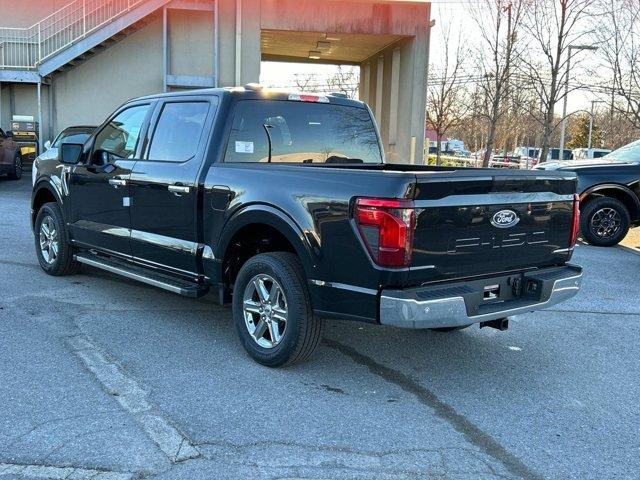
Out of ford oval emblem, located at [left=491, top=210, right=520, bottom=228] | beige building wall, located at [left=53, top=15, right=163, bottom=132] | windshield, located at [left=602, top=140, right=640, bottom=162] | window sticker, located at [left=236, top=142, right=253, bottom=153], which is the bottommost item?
ford oval emblem, located at [left=491, top=210, right=520, bottom=228]

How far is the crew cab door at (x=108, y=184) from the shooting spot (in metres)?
5.70

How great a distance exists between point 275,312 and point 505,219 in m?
1.66

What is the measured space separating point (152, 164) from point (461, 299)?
2917 mm

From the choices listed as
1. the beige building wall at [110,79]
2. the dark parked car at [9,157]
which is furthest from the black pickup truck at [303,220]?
the beige building wall at [110,79]

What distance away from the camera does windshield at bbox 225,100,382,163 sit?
4.99 m

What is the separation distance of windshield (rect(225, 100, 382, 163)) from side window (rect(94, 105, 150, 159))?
123 centimetres

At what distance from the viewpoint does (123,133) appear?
6008 millimetres

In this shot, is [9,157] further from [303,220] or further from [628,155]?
[303,220]

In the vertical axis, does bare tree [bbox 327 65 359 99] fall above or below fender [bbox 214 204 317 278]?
above

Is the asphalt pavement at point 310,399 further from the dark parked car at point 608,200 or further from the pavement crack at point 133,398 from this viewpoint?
the dark parked car at point 608,200

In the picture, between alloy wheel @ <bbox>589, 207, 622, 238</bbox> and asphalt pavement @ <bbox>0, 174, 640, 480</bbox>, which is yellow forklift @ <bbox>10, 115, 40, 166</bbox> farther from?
alloy wheel @ <bbox>589, 207, 622, 238</bbox>

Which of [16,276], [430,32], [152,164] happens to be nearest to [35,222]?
[16,276]

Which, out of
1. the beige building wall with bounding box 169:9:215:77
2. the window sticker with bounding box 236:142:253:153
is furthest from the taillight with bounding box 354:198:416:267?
the beige building wall with bounding box 169:9:215:77

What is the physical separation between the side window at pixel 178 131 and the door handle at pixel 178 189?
24cm
